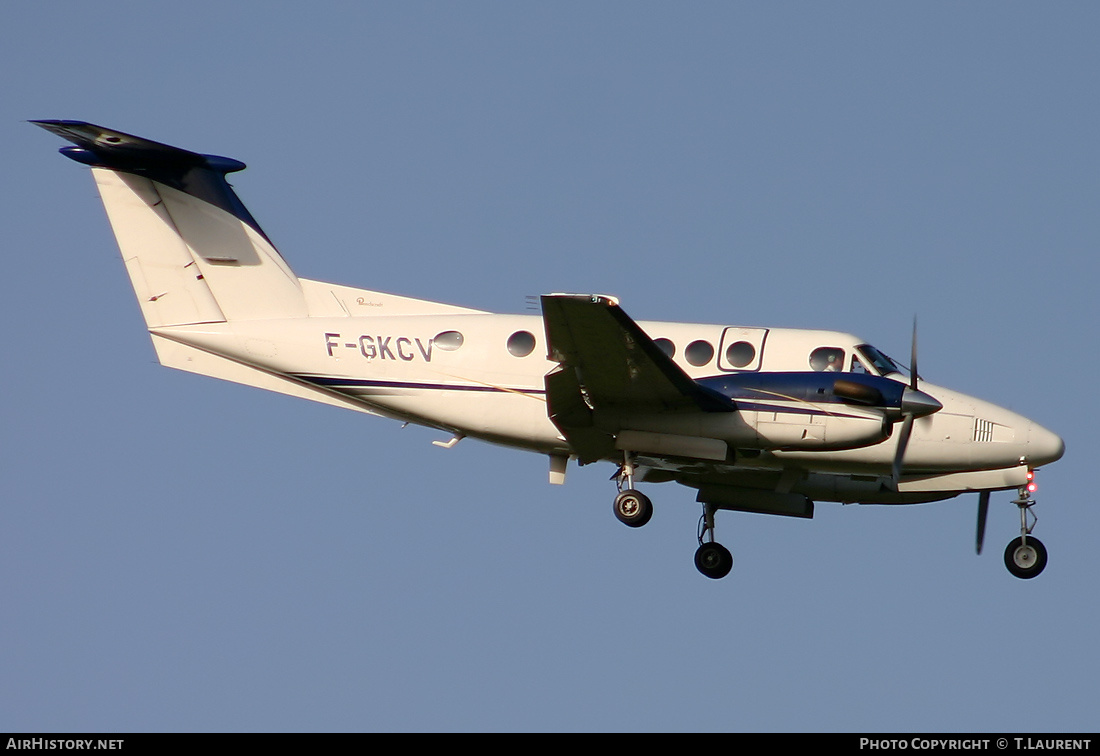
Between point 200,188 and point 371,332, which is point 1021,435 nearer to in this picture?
point 371,332

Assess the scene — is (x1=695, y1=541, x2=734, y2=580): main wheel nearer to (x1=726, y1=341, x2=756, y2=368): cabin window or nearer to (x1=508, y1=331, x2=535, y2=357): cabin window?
(x1=726, y1=341, x2=756, y2=368): cabin window

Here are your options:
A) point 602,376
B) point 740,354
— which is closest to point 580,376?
point 602,376

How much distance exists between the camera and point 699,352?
61.5 ft

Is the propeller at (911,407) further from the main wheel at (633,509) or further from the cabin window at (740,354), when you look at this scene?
the main wheel at (633,509)

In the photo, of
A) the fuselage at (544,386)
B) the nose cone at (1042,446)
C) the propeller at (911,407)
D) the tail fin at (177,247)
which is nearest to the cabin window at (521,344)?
the fuselage at (544,386)

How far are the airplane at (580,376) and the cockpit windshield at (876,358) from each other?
21 mm

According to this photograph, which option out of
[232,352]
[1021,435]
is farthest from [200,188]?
[1021,435]

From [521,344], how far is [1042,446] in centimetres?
721

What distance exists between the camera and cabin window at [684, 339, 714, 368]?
1872 cm

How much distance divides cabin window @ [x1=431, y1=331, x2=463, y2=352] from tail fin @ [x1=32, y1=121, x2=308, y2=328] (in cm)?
231

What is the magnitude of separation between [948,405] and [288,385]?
9.34 m

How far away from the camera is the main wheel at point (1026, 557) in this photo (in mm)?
18375

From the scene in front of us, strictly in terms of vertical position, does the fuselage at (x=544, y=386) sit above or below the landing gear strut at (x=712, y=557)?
above
